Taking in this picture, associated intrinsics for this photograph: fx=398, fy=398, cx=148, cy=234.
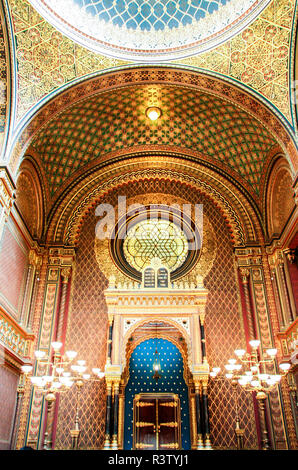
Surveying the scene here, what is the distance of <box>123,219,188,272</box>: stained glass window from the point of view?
1420 centimetres

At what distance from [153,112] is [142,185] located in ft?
9.08

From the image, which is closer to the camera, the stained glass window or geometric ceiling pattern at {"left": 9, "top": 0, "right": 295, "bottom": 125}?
geometric ceiling pattern at {"left": 9, "top": 0, "right": 295, "bottom": 125}

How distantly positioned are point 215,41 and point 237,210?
5604 millimetres

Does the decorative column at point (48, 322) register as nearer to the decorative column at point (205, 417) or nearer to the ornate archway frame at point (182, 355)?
the ornate archway frame at point (182, 355)

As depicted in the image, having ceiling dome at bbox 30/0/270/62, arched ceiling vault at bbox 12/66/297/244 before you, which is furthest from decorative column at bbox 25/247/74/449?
ceiling dome at bbox 30/0/270/62

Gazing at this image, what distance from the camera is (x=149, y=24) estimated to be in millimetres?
12023

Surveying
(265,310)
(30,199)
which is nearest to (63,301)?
(30,199)

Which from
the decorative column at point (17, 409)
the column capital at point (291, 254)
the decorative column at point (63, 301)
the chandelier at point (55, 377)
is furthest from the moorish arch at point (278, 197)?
the decorative column at point (17, 409)

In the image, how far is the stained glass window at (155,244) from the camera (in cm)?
1420

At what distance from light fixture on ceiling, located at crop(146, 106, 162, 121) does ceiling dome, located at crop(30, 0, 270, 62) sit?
2115 mm

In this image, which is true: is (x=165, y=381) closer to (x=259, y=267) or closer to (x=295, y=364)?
(x=295, y=364)

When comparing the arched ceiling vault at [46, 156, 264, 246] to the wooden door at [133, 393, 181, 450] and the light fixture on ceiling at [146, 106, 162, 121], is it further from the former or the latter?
the wooden door at [133, 393, 181, 450]

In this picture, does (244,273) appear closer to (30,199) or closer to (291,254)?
(291,254)
